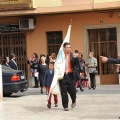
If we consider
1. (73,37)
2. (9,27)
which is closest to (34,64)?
(73,37)

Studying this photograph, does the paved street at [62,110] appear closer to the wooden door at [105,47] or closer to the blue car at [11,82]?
the blue car at [11,82]

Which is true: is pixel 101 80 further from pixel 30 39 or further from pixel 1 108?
pixel 1 108

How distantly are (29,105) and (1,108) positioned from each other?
0.88 metres

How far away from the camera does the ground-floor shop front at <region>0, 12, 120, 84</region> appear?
20.6 m

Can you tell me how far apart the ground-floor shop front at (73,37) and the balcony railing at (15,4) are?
1027 mm

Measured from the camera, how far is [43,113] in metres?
10.5

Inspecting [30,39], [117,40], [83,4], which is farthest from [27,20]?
[117,40]

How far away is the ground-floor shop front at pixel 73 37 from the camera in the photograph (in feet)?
67.7

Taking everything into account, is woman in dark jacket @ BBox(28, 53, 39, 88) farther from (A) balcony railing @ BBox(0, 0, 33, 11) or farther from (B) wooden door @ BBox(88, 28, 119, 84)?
(B) wooden door @ BBox(88, 28, 119, 84)

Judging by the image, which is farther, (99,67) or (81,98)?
(99,67)

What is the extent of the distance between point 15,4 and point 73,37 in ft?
11.3

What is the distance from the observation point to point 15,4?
20.8 metres

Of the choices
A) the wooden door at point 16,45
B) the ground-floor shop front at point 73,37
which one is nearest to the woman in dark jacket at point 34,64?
the ground-floor shop front at point 73,37

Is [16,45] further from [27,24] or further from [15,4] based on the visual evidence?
[15,4]
